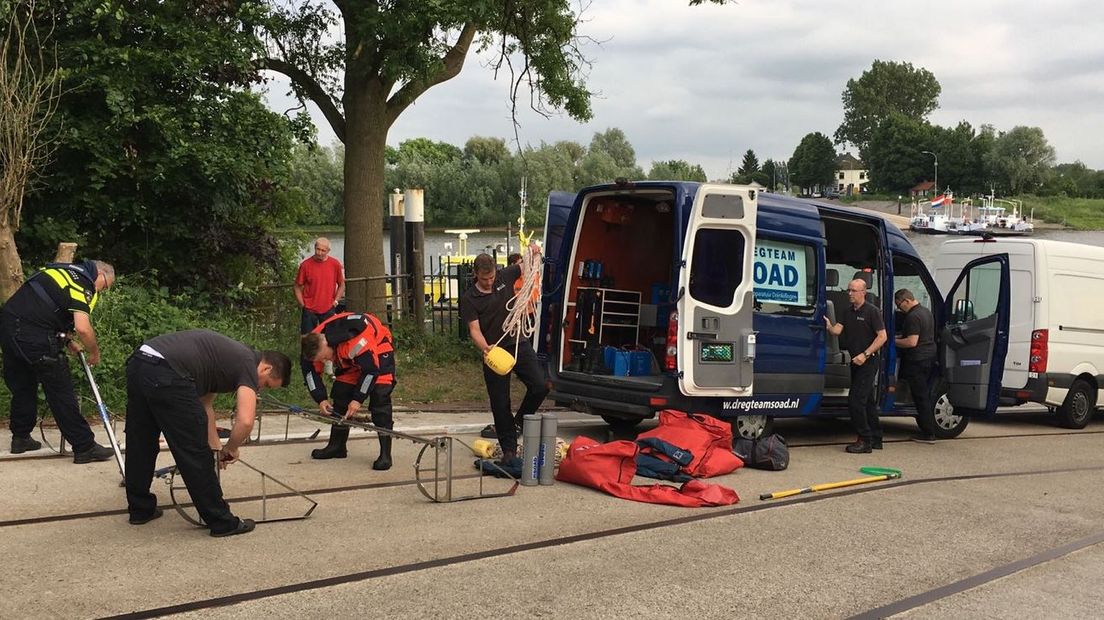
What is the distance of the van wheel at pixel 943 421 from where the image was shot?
11.5 m

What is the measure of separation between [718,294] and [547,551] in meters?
4.11

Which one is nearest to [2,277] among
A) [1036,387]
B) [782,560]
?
[782,560]

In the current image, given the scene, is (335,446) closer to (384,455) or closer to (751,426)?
(384,455)

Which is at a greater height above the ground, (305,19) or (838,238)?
(305,19)

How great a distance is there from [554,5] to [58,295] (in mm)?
9008

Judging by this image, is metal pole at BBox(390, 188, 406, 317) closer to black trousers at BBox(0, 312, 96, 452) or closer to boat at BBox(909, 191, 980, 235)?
black trousers at BBox(0, 312, 96, 452)

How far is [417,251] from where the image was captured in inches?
658

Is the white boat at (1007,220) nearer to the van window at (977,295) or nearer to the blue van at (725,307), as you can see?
the van window at (977,295)

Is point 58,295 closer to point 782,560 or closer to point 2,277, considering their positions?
point 2,277

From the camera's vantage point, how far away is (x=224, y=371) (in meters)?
5.98

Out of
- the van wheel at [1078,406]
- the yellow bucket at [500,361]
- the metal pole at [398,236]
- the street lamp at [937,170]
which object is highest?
the street lamp at [937,170]

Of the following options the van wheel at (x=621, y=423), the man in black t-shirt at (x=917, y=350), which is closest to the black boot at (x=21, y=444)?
the van wheel at (x=621, y=423)

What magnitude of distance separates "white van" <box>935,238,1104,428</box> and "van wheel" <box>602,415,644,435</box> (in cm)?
470

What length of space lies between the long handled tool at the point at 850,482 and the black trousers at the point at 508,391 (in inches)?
80.9
